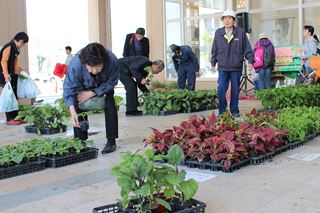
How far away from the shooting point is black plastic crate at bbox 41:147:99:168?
4.97 m

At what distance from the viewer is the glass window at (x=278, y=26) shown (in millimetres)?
14141

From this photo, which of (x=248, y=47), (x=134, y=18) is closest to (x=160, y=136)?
(x=248, y=47)

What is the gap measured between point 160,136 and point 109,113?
0.82m

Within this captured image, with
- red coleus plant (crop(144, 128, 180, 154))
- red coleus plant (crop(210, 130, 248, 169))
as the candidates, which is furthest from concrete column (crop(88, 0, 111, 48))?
red coleus plant (crop(210, 130, 248, 169))

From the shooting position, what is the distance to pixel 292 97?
27.8ft

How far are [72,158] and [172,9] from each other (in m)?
13.3

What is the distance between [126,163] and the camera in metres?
3.07

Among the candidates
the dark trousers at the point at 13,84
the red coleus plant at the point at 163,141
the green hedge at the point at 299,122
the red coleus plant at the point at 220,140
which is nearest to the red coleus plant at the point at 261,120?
the green hedge at the point at 299,122

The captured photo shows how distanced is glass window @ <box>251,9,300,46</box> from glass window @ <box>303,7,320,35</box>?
0.90 ft

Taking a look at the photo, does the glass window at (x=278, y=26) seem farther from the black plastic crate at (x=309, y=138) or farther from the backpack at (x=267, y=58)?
the black plastic crate at (x=309, y=138)

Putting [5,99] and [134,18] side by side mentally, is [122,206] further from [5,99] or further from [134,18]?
[134,18]

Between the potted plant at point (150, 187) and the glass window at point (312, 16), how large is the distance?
38.5 feet

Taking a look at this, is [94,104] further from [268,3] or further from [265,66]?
[268,3]

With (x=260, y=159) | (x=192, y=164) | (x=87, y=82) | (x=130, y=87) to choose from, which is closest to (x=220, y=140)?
(x=192, y=164)
